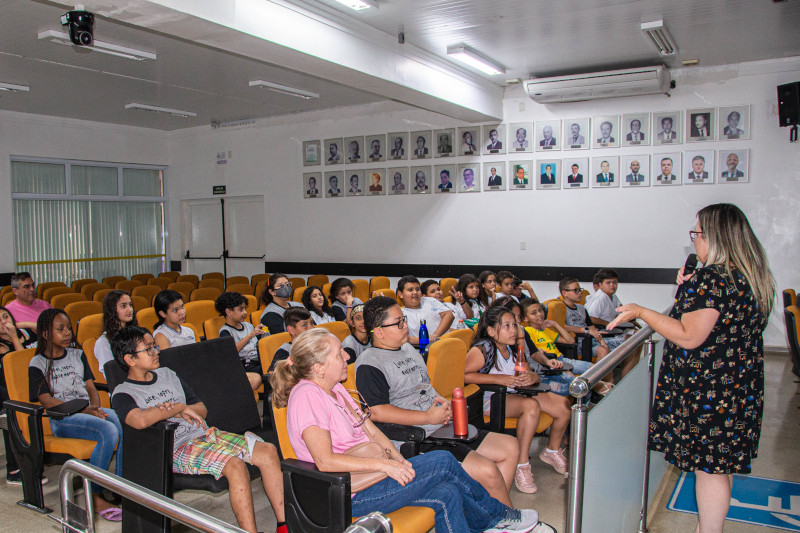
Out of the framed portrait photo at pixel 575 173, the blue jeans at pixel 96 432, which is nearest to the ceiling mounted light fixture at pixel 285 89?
the framed portrait photo at pixel 575 173

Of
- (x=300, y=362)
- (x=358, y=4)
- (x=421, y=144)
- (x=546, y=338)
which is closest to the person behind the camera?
(x=300, y=362)

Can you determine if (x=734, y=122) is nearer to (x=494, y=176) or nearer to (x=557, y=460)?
(x=494, y=176)

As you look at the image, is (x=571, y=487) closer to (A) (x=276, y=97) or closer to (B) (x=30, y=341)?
(B) (x=30, y=341)

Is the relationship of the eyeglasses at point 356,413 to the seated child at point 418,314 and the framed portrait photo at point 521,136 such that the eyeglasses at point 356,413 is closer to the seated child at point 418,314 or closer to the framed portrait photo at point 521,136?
the seated child at point 418,314

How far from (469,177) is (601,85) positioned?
7.83ft

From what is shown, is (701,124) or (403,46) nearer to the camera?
(403,46)

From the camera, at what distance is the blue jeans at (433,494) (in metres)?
2.41

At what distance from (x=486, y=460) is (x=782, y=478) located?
2.28 meters

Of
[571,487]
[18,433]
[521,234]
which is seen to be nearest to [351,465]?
[571,487]

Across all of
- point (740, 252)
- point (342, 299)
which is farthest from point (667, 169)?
point (740, 252)

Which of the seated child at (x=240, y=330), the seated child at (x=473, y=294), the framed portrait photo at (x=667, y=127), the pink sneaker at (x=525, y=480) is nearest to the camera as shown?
the pink sneaker at (x=525, y=480)

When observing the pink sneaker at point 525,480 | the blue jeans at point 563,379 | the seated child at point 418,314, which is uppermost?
the seated child at point 418,314

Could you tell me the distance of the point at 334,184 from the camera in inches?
421

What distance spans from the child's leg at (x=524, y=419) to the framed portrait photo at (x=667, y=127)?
566 cm
